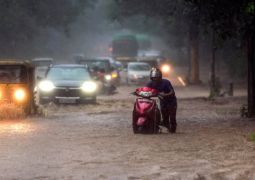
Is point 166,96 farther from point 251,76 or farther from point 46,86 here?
point 46,86

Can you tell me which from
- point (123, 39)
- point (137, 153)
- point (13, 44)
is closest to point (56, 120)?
point (137, 153)

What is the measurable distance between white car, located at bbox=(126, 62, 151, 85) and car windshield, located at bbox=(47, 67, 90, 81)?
20632mm

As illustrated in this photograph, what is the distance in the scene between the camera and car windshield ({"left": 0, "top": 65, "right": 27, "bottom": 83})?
22.9 meters

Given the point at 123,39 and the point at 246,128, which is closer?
the point at 246,128

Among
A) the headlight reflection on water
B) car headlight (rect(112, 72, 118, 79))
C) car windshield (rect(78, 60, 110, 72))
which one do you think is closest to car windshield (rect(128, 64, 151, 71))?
car headlight (rect(112, 72, 118, 79))

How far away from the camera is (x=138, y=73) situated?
51562 millimetres

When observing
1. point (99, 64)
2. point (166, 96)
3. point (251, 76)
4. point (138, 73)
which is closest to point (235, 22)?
point (251, 76)

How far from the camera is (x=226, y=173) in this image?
11172 millimetres

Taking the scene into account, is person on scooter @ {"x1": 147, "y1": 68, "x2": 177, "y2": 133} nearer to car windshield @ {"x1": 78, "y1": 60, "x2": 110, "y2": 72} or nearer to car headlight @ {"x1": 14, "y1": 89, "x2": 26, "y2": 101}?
car headlight @ {"x1": 14, "y1": 89, "x2": 26, "y2": 101}

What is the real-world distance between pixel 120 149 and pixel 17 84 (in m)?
8.84

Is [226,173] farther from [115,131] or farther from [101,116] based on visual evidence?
[101,116]

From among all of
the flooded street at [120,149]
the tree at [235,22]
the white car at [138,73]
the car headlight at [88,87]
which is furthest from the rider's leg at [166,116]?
the white car at [138,73]

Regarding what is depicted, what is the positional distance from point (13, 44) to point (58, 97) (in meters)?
37.8

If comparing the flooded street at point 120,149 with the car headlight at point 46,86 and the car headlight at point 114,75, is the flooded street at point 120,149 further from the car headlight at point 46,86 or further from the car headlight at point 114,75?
the car headlight at point 114,75
